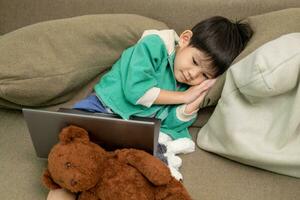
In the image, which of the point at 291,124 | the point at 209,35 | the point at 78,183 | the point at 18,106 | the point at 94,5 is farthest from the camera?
the point at 94,5

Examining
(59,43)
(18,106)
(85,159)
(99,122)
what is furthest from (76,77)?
(85,159)

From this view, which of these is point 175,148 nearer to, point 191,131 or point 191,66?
point 191,131

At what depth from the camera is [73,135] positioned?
3.18 feet

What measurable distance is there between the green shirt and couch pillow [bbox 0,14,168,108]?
87mm

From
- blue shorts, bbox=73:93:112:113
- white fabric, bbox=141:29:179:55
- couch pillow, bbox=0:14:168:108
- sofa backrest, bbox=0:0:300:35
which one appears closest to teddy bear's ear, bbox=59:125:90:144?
blue shorts, bbox=73:93:112:113

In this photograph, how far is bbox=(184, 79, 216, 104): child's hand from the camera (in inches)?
48.7

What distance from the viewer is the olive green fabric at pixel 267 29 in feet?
3.91

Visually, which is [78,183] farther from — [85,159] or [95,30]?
[95,30]

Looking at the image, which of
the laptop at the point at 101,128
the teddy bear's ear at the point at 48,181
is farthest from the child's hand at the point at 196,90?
the teddy bear's ear at the point at 48,181

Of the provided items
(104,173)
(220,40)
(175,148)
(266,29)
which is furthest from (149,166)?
(266,29)

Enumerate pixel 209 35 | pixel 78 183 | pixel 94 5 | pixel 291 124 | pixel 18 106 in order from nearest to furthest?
pixel 78 183
pixel 291 124
pixel 209 35
pixel 18 106
pixel 94 5

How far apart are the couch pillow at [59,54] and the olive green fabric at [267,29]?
0.35m

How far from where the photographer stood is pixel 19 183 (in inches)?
44.8

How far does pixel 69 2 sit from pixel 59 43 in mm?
261
